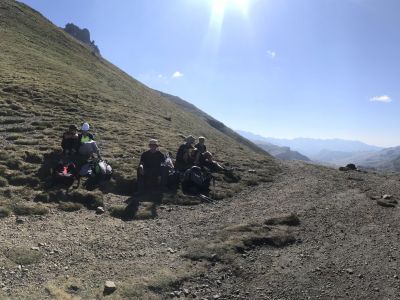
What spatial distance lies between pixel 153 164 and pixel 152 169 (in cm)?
35

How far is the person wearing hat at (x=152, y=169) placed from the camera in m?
17.6

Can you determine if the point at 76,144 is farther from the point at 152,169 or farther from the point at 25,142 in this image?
the point at 152,169

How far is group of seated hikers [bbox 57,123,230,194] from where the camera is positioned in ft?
59.0

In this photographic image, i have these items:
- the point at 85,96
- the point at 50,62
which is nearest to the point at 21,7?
the point at 50,62

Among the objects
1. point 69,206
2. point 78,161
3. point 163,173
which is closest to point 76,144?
point 78,161

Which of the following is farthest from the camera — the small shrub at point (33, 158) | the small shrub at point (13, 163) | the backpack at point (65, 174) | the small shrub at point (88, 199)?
the small shrub at point (33, 158)

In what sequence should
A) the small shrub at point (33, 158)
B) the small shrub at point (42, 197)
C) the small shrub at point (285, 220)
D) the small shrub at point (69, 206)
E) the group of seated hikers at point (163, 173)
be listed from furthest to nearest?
the small shrub at point (33, 158), the group of seated hikers at point (163, 173), the small shrub at point (285, 220), the small shrub at point (42, 197), the small shrub at point (69, 206)

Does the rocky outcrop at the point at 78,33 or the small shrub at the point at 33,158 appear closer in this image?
the small shrub at the point at 33,158

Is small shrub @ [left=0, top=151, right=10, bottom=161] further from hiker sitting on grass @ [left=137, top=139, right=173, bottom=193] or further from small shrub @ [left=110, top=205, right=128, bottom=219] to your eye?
small shrub @ [left=110, top=205, right=128, bottom=219]

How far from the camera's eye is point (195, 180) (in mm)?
18750

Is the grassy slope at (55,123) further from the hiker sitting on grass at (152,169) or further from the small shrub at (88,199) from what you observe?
the small shrub at (88,199)

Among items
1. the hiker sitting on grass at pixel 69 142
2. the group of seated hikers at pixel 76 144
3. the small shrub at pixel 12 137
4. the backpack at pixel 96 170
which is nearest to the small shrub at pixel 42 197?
the backpack at pixel 96 170

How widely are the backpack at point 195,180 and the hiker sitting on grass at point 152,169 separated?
3.27 feet

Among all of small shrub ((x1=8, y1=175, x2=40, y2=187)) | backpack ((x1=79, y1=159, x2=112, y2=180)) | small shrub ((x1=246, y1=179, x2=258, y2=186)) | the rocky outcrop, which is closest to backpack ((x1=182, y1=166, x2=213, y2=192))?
backpack ((x1=79, y1=159, x2=112, y2=180))
